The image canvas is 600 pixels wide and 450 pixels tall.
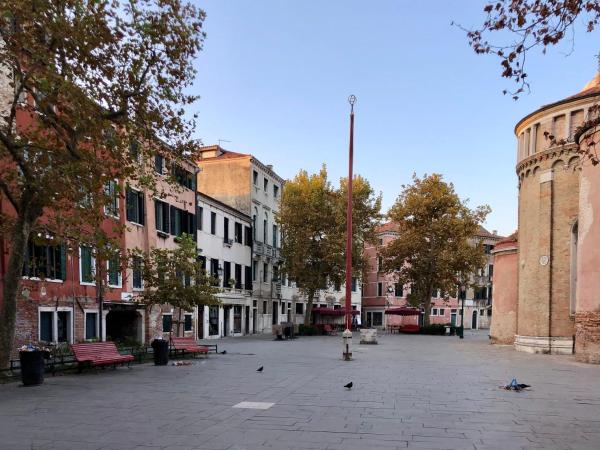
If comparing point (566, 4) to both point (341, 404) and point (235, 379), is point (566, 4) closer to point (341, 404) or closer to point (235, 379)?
point (341, 404)

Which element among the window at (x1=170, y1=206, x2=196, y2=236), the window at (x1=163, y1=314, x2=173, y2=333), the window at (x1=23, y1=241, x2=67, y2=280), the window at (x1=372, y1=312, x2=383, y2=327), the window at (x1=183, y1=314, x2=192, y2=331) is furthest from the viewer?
the window at (x1=372, y1=312, x2=383, y2=327)

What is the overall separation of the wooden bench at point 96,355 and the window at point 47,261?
4191 mm

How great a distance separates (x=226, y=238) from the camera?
38.0 m

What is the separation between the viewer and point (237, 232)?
1580 inches

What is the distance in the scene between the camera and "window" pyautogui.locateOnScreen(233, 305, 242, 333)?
1545 inches

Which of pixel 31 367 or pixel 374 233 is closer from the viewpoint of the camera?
pixel 31 367

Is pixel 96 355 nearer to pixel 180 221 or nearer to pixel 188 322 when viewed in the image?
pixel 180 221

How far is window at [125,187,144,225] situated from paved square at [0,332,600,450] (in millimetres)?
11551

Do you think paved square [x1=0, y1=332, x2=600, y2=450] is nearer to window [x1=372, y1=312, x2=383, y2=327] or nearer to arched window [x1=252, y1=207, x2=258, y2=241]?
arched window [x1=252, y1=207, x2=258, y2=241]

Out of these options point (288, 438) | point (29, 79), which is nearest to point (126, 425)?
point (288, 438)

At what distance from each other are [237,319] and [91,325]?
1837 cm

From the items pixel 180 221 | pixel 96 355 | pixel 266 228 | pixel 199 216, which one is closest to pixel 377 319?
pixel 266 228

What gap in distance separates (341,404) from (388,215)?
38386 mm

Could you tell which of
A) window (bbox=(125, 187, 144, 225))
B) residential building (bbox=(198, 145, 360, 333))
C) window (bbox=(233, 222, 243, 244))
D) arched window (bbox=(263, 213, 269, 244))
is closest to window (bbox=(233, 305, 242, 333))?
residential building (bbox=(198, 145, 360, 333))
